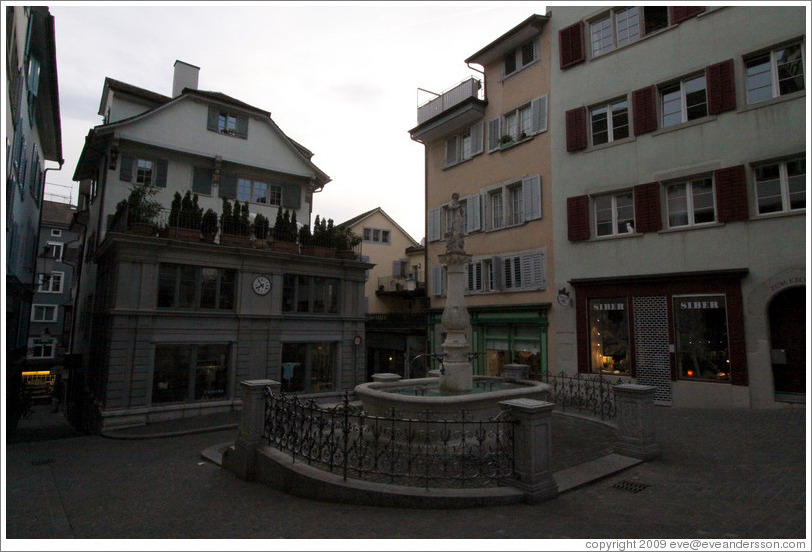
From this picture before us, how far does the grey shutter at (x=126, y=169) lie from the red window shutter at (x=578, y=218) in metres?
19.6

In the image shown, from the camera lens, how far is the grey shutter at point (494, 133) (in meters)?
22.5

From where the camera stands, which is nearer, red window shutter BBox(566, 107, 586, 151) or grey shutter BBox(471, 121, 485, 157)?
red window shutter BBox(566, 107, 586, 151)

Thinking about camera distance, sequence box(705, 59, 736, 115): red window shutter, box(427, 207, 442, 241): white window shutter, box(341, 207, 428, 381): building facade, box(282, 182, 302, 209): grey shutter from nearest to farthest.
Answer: box(705, 59, 736, 115): red window shutter → box(282, 182, 302, 209): grey shutter → box(427, 207, 442, 241): white window shutter → box(341, 207, 428, 381): building facade

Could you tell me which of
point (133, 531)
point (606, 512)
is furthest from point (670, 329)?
point (133, 531)

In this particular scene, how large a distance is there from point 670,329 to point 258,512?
1428 centimetres

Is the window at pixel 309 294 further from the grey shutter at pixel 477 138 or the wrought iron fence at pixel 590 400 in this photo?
the wrought iron fence at pixel 590 400

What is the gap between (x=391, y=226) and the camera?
4053cm

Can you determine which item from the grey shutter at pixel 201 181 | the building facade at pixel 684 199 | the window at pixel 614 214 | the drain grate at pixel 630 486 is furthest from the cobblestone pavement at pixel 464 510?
the grey shutter at pixel 201 181

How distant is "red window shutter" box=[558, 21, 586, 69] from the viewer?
1882 cm

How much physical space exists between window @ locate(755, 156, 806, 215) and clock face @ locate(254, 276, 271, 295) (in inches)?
711

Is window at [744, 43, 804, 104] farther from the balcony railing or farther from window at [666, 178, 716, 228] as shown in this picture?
the balcony railing

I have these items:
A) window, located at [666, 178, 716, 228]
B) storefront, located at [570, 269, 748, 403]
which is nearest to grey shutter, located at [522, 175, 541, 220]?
storefront, located at [570, 269, 748, 403]

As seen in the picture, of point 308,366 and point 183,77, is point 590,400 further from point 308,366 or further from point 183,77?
point 183,77

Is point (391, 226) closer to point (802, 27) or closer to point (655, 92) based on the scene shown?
point (655, 92)
